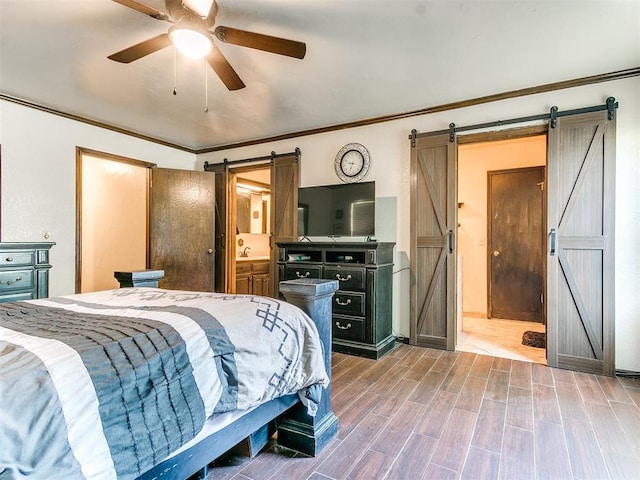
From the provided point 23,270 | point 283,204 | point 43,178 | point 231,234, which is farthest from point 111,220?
point 283,204

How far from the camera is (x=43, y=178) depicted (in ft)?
11.4

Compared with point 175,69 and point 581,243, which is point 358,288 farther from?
point 175,69

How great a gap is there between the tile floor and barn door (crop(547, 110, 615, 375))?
380mm

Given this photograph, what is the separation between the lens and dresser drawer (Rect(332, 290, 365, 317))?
10.7 ft

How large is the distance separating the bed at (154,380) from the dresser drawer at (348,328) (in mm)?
1473

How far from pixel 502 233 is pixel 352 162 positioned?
8.63 ft

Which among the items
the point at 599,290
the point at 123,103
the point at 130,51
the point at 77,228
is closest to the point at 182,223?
the point at 77,228

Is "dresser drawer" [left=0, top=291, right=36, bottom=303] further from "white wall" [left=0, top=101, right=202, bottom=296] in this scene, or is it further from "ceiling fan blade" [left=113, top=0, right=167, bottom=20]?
"ceiling fan blade" [left=113, top=0, right=167, bottom=20]

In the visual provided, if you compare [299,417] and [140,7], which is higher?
[140,7]

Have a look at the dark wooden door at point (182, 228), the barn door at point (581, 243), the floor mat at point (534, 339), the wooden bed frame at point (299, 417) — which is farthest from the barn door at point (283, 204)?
the floor mat at point (534, 339)

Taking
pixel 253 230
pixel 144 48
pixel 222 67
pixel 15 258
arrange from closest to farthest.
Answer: pixel 144 48 → pixel 222 67 → pixel 15 258 → pixel 253 230

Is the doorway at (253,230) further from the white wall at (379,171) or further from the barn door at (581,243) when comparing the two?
the barn door at (581,243)

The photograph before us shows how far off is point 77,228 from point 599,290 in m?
5.11

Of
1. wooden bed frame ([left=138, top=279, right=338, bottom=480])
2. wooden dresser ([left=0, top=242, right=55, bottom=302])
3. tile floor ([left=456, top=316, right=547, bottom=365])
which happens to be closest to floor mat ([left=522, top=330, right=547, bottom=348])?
tile floor ([left=456, top=316, right=547, bottom=365])
